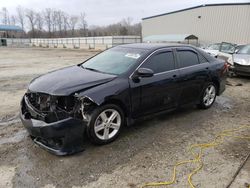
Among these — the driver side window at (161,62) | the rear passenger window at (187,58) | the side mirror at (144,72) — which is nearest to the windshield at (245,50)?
the rear passenger window at (187,58)

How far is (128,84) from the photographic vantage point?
423 cm

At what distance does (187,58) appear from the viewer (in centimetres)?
542

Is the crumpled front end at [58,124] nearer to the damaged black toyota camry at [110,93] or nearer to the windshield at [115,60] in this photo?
the damaged black toyota camry at [110,93]

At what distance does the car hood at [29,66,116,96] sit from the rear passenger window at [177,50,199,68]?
68.2 inches

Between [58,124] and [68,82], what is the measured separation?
30.0 inches

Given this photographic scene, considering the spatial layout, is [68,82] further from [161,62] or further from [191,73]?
[191,73]

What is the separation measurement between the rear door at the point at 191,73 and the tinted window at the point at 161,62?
0.25m

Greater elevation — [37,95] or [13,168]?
[37,95]

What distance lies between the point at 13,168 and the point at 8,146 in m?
0.77

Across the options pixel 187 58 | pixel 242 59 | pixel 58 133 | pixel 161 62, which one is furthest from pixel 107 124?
pixel 242 59

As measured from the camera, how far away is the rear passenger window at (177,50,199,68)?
17.2 feet

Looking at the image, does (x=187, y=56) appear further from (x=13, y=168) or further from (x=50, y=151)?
(x=13, y=168)

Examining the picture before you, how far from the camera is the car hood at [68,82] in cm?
375

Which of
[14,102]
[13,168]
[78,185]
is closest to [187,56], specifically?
[78,185]
